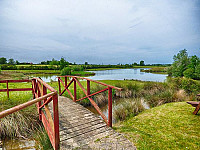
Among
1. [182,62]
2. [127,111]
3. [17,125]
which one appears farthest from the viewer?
[182,62]

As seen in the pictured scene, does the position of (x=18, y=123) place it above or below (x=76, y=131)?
below

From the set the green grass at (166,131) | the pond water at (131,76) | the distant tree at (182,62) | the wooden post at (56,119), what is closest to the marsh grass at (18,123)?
the wooden post at (56,119)

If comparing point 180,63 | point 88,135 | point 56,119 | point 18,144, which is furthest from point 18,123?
point 180,63

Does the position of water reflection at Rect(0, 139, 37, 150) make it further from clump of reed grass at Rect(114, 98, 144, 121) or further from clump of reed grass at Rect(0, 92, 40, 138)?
clump of reed grass at Rect(114, 98, 144, 121)

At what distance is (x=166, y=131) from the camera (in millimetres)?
3369

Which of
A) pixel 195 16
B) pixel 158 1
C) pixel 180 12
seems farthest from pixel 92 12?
pixel 195 16

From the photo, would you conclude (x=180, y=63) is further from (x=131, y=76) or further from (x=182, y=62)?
(x=131, y=76)

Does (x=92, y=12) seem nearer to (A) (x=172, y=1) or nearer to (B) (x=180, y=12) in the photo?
(A) (x=172, y=1)

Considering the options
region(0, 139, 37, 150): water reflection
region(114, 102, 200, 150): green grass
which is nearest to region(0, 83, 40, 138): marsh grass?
region(0, 139, 37, 150): water reflection

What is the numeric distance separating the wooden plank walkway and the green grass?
1.14ft

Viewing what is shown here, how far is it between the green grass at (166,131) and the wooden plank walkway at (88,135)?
0.35m

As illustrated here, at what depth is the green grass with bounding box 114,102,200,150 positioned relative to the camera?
2.70 meters

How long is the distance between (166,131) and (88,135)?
7.72 ft

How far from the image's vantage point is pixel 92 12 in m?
10.9
